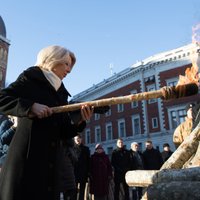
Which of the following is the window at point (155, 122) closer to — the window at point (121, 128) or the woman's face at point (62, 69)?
the window at point (121, 128)

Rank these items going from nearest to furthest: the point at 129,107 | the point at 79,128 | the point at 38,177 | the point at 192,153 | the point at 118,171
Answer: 1. the point at 38,177
2. the point at 79,128
3. the point at 192,153
4. the point at 118,171
5. the point at 129,107

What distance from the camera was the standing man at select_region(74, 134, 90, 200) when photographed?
6.81 m

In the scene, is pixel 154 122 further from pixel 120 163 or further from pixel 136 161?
pixel 120 163

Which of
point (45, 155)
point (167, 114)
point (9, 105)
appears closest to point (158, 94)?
point (45, 155)

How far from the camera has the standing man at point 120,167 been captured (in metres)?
7.66

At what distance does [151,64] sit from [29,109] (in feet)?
98.5

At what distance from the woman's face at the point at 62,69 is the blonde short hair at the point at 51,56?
0.02 m

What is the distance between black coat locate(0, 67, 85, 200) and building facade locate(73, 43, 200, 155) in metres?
24.3

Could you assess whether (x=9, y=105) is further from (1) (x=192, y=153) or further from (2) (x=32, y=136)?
(1) (x=192, y=153)

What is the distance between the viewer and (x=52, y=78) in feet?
7.01

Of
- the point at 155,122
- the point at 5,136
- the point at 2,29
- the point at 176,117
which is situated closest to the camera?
the point at 5,136

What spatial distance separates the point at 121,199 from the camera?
7719 mm

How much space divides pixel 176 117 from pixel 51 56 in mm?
27670

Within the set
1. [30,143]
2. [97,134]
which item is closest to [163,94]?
[30,143]
